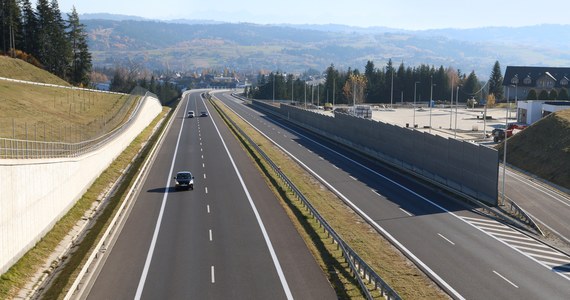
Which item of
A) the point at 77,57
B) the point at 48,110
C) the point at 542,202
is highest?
the point at 77,57

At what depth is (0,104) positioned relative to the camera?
6781cm

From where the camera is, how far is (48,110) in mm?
76375

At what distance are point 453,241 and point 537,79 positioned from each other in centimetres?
14470

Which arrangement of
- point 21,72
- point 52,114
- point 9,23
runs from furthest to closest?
point 9,23, point 21,72, point 52,114

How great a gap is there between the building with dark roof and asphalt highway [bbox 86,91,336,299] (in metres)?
130

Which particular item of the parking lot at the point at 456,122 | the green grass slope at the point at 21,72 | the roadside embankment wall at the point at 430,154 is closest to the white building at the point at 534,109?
the parking lot at the point at 456,122

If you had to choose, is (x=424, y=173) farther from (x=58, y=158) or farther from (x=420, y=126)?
(x=420, y=126)

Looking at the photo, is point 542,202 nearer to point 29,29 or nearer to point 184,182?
point 184,182

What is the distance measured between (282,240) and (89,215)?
1490 centimetres

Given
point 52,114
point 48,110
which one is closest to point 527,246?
point 52,114

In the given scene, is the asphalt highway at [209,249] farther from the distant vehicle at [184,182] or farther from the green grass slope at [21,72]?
the green grass slope at [21,72]

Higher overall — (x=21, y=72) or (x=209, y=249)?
(x=21, y=72)

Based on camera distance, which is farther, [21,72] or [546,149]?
[21,72]

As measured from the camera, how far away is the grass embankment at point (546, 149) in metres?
59.9
